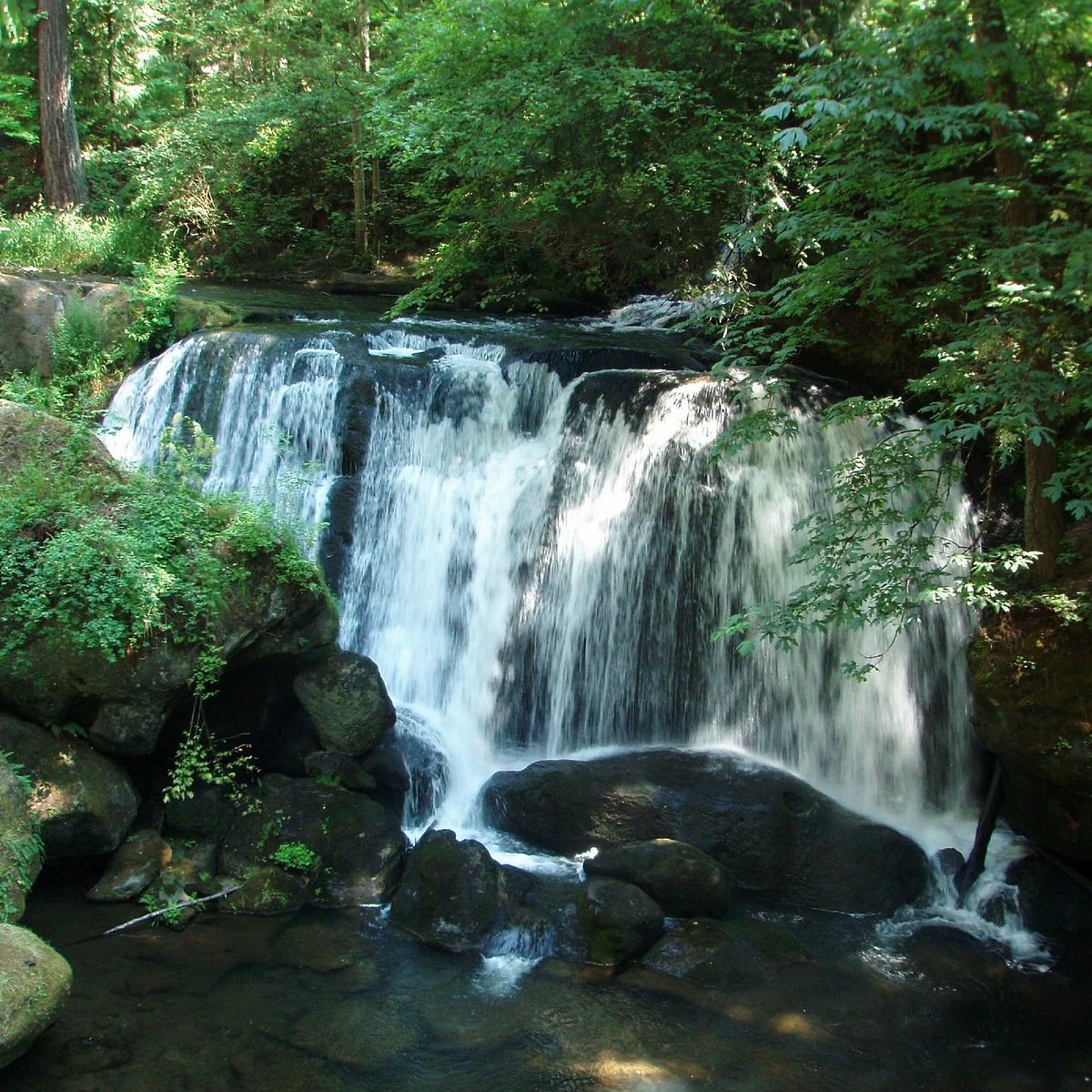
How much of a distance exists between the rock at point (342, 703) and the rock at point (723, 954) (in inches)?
109

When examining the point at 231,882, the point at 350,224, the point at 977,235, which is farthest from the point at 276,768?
the point at 350,224

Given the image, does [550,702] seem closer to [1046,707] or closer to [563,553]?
[563,553]

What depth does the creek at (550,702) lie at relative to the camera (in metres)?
5.15

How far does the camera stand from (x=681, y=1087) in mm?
4887

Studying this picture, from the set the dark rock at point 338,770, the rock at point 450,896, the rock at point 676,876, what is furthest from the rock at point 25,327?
the rock at point 676,876

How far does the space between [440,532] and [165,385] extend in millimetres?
3664

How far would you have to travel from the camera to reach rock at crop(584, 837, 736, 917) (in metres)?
6.39

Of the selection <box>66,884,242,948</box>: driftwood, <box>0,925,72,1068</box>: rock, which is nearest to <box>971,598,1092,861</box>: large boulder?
<box>66,884,242,948</box>: driftwood

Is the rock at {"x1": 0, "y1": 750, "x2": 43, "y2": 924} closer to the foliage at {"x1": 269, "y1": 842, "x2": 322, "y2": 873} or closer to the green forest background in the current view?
the foliage at {"x1": 269, "y1": 842, "x2": 322, "y2": 873}

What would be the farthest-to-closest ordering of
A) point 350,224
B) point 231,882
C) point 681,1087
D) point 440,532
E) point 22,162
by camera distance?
point 22,162 → point 350,224 → point 440,532 → point 231,882 → point 681,1087

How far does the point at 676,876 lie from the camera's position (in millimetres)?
6395

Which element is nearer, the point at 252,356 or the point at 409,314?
the point at 252,356

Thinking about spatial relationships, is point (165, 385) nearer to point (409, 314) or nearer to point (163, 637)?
A: point (409, 314)

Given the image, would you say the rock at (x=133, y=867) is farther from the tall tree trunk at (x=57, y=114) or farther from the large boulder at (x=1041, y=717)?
the tall tree trunk at (x=57, y=114)
